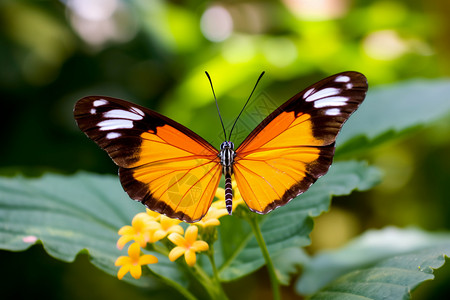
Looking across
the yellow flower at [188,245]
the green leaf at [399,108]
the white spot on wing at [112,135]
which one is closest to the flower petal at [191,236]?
the yellow flower at [188,245]

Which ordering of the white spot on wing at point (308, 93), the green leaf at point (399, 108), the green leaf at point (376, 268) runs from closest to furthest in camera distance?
the green leaf at point (376, 268) < the white spot on wing at point (308, 93) < the green leaf at point (399, 108)

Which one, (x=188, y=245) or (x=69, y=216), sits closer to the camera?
(x=188, y=245)

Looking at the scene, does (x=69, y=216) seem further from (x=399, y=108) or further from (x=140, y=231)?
(x=399, y=108)

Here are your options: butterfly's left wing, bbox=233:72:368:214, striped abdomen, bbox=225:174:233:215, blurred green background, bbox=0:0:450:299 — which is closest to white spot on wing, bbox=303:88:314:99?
butterfly's left wing, bbox=233:72:368:214

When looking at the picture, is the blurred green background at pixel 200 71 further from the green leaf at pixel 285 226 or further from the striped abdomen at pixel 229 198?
the striped abdomen at pixel 229 198

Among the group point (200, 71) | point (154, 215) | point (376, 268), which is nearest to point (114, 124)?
point (154, 215)

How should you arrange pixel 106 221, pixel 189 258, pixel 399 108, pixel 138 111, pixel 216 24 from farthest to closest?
pixel 216 24 < pixel 399 108 < pixel 106 221 < pixel 138 111 < pixel 189 258

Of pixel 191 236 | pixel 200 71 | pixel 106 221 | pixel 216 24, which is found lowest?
pixel 191 236

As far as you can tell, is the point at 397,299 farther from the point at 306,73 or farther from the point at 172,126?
the point at 306,73
